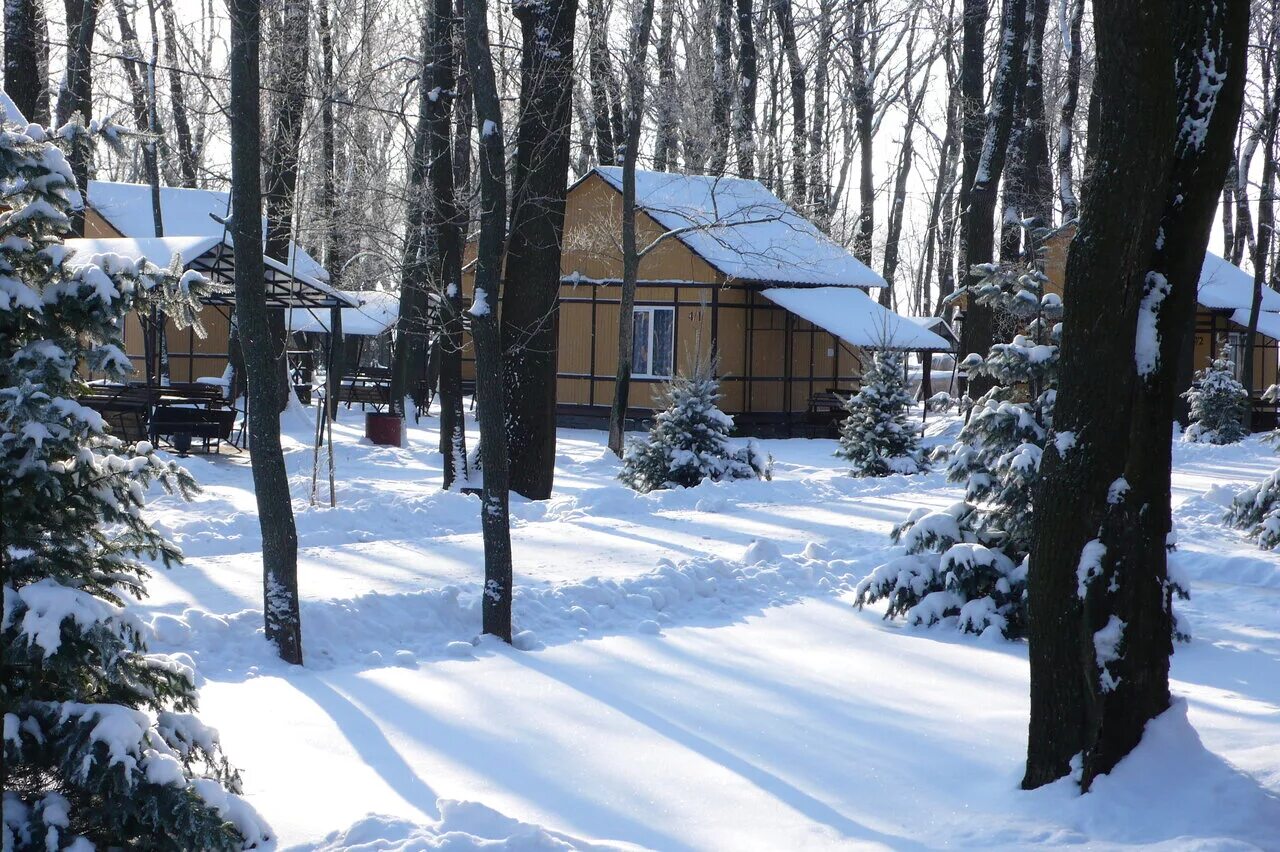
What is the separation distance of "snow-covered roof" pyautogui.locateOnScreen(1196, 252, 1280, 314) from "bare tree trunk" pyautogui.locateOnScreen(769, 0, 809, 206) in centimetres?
1006

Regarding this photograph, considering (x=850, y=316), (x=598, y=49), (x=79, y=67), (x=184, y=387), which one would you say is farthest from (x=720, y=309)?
(x=79, y=67)

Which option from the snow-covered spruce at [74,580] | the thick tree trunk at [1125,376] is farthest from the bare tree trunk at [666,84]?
the snow-covered spruce at [74,580]

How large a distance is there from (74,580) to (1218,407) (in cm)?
2572

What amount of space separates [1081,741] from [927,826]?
2.16 feet

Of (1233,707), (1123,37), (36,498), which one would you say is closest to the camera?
(36,498)

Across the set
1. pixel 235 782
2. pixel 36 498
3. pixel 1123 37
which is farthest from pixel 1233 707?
pixel 36 498

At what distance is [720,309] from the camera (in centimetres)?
2786

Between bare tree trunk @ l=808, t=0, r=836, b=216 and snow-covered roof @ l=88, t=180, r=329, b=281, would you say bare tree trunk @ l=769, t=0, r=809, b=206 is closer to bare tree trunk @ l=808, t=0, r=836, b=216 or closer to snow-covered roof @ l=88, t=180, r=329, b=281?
bare tree trunk @ l=808, t=0, r=836, b=216

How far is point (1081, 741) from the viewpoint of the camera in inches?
189

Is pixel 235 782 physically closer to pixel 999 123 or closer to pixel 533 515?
pixel 533 515

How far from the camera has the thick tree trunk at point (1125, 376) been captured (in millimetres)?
4555

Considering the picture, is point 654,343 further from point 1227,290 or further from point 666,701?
point 666,701

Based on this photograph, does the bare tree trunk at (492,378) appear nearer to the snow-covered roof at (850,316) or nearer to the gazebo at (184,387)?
the gazebo at (184,387)

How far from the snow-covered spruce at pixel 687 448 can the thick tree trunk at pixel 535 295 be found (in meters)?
2.28
